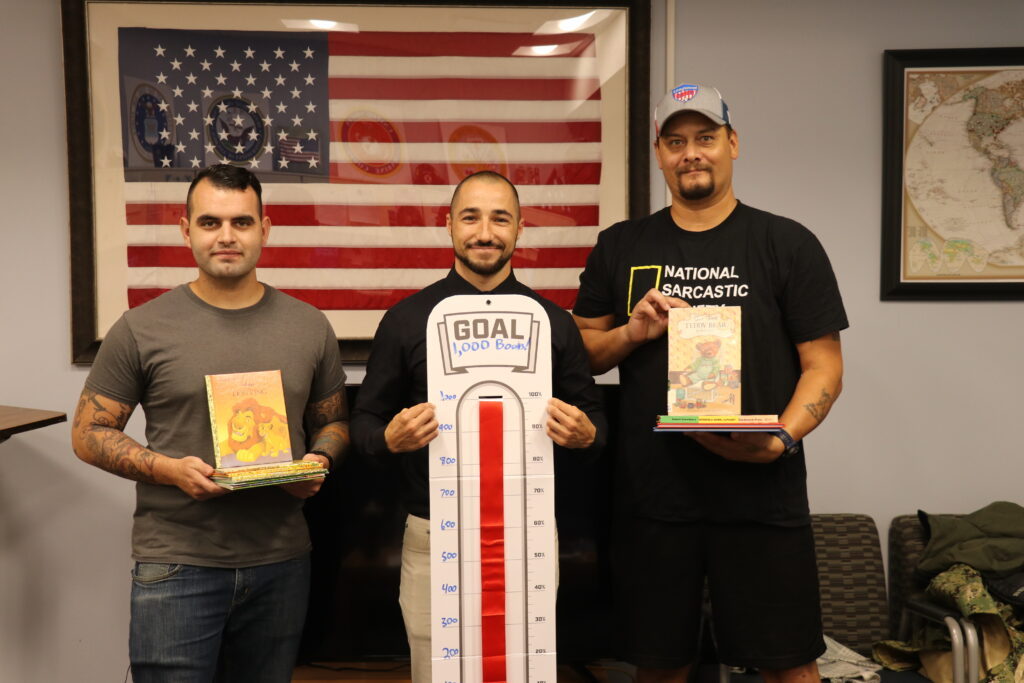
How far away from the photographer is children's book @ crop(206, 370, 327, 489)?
6.28 feet

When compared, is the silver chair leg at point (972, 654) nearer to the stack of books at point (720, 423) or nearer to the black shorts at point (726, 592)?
the black shorts at point (726, 592)

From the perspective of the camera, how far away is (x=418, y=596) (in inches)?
80.4

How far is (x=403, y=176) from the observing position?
313cm

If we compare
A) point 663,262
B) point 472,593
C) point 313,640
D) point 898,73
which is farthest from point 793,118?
point 313,640

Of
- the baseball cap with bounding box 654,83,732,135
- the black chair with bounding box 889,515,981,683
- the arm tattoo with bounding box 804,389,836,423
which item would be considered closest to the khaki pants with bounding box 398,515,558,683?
the arm tattoo with bounding box 804,389,836,423

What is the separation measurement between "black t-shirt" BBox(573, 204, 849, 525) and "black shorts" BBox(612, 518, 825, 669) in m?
0.06

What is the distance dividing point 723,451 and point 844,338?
1375mm

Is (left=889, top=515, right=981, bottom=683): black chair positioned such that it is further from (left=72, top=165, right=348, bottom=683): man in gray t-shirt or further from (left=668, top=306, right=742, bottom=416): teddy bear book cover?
(left=72, top=165, right=348, bottom=683): man in gray t-shirt

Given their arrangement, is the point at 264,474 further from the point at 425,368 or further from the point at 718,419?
the point at 718,419

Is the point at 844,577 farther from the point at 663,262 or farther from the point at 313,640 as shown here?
the point at 313,640

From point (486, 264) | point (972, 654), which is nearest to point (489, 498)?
point (486, 264)

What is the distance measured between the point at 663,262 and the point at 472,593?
3.23 ft

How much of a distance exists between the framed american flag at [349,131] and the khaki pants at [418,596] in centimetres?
125

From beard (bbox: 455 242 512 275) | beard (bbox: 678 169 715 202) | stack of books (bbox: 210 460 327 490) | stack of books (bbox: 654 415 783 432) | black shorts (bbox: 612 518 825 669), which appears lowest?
black shorts (bbox: 612 518 825 669)
